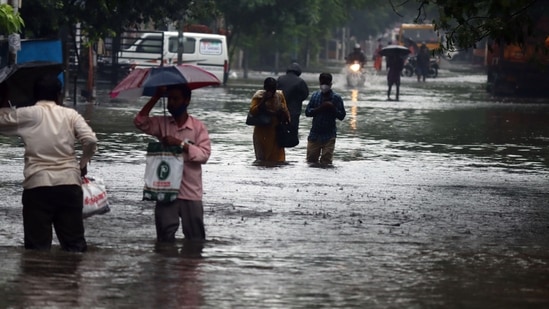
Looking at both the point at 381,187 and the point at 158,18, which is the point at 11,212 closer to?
the point at 381,187

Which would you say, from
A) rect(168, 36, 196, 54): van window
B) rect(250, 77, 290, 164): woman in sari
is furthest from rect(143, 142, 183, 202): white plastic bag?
rect(168, 36, 196, 54): van window

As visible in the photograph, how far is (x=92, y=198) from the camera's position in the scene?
10.2 m

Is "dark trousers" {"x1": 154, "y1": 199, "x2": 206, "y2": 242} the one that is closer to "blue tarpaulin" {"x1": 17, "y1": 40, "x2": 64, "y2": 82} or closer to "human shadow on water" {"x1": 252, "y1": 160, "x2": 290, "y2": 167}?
"human shadow on water" {"x1": 252, "y1": 160, "x2": 290, "y2": 167}

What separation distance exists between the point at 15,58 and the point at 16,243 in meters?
14.3

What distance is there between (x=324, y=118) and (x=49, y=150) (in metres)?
9.16

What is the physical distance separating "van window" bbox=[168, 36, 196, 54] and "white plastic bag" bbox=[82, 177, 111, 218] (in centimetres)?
3818

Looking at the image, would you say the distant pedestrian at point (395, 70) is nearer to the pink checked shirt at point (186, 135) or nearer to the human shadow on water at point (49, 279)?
the pink checked shirt at point (186, 135)

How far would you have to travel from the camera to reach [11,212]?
41.6 ft

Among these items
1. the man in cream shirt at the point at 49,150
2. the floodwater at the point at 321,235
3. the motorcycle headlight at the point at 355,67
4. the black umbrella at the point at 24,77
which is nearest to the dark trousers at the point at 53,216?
the man in cream shirt at the point at 49,150

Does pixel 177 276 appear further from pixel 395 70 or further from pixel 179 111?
pixel 395 70

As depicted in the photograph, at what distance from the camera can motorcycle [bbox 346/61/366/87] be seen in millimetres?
50844

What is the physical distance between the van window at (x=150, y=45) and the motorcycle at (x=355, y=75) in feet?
25.1

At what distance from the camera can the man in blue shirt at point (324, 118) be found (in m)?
18.5

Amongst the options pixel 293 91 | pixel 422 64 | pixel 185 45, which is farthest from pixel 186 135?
pixel 422 64
